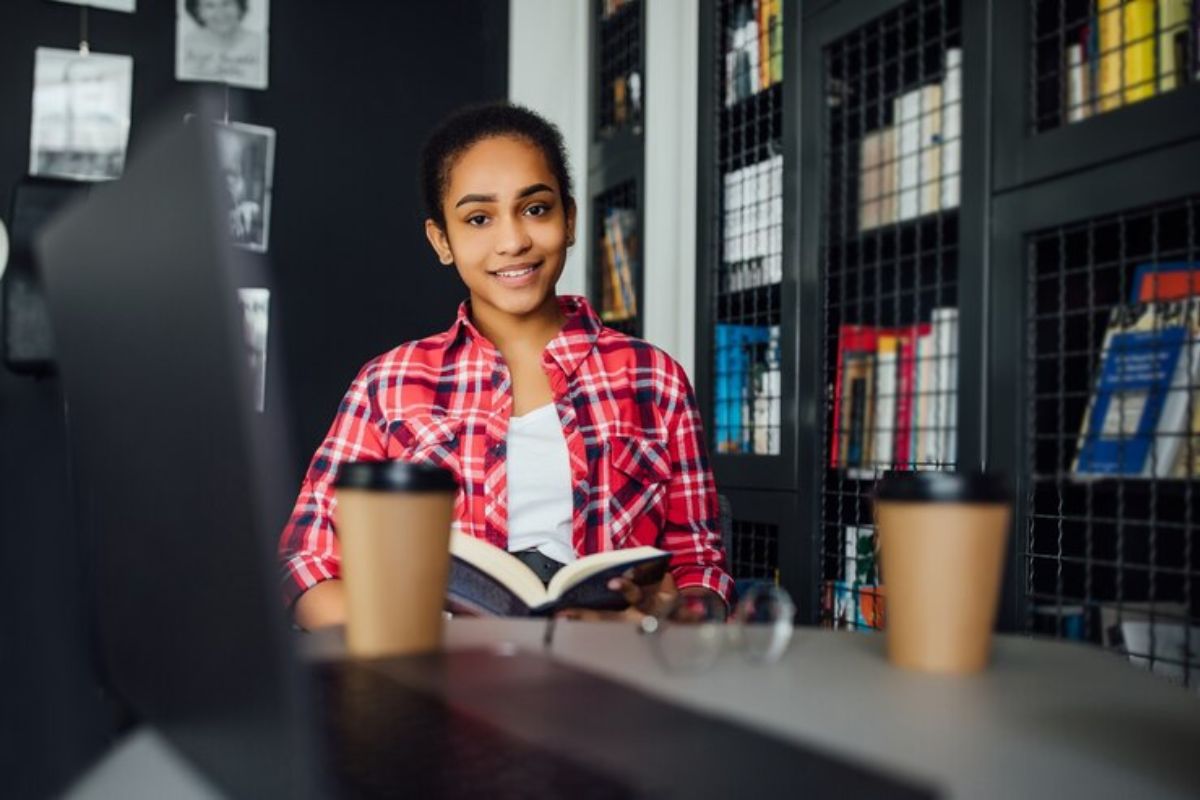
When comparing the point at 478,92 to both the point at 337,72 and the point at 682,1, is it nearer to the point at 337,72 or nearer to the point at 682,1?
the point at 337,72

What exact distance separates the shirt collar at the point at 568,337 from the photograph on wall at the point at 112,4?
1402 mm

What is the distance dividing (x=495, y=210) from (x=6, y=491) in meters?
1.45

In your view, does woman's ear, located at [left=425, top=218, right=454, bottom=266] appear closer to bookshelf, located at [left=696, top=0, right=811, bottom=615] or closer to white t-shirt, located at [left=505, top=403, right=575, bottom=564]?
white t-shirt, located at [left=505, top=403, right=575, bottom=564]

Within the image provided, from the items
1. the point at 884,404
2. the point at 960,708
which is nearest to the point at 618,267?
the point at 884,404

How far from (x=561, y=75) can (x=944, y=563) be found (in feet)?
8.39

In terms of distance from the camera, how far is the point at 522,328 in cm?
160

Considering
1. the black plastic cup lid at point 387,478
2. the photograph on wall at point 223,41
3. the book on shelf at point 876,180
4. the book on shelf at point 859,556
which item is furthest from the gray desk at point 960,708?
the photograph on wall at point 223,41

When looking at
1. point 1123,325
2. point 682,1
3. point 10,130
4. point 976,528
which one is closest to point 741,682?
point 976,528

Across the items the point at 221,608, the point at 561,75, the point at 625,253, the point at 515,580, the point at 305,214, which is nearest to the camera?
the point at 221,608

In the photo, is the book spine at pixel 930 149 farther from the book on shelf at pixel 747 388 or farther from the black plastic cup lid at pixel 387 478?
the black plastic cup lid at pixel 387 478

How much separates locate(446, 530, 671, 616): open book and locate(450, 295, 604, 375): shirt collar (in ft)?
2.08

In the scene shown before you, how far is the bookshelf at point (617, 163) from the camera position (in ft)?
8.52

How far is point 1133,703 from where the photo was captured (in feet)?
1.98

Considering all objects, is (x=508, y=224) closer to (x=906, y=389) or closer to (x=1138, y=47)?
(x=906, y=389)
